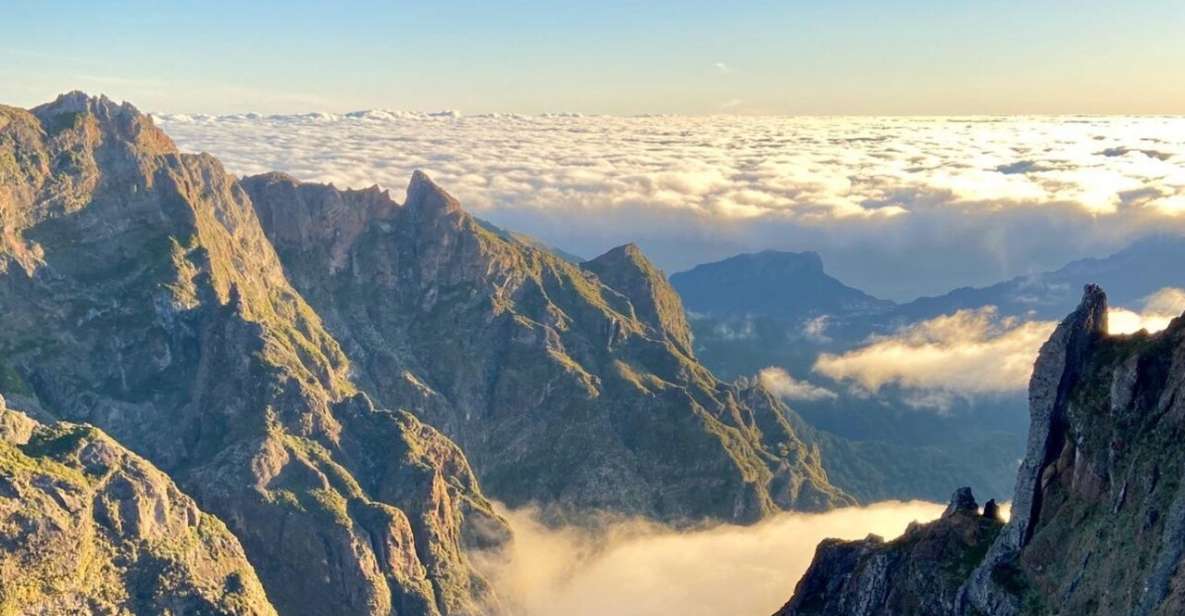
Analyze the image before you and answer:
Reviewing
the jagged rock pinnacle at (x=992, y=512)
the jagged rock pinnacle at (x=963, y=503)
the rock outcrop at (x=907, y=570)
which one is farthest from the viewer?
the jagged rock pinnacle at (x=963, y=503)

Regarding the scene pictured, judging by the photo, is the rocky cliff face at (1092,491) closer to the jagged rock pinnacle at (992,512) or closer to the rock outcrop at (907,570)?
the rock outcrop at (907,570)

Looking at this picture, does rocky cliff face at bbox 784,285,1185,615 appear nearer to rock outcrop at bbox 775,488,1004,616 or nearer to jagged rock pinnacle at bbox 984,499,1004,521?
rock outcrop at bbox 775,488,1004,616

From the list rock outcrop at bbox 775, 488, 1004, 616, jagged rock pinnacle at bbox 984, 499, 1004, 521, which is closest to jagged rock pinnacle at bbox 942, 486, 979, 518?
rock outcrop at bbox 775, 488, 1004, 616

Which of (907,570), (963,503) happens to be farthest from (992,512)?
(907,570)

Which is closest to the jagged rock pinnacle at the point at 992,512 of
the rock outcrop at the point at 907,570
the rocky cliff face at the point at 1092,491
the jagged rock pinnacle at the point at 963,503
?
the rock outcrop at the point at 907,570

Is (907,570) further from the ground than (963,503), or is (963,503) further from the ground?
(963,503)

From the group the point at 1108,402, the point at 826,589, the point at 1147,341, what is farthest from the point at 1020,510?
the point at 826,589

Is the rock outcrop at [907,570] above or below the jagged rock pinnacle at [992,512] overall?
below

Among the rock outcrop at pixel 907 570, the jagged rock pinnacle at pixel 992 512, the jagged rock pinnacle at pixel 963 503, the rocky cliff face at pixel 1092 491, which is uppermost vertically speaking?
the rocky cliff face at pixel 1092 491

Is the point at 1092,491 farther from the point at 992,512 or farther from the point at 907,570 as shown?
the point at 907,570
